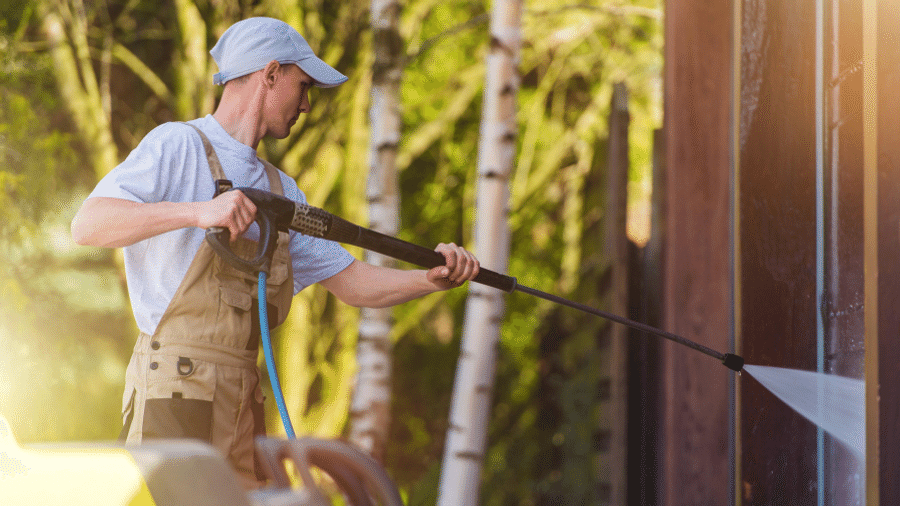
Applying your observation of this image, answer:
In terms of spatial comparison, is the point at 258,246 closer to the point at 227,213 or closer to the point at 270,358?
the point at 227,213

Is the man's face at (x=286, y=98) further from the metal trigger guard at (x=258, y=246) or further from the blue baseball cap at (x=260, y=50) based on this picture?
the metal trigger guard at (x=258, y=246)

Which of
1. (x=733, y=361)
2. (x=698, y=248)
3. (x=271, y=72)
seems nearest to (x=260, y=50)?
(x=271, y=72)

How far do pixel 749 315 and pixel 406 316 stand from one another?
22.4ft

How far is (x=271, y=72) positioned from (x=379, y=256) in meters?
2.67

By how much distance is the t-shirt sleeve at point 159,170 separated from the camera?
6.85 feet

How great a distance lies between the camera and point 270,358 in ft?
6.57

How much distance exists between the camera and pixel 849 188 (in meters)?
2.63

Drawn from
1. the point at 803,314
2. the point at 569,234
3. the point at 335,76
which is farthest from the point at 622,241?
the point at 569,234

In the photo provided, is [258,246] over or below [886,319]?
over

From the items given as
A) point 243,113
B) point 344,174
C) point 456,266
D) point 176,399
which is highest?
point 344,174

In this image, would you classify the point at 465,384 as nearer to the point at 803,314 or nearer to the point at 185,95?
the point at 803,314

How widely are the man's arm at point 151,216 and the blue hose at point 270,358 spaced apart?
0.50 feet

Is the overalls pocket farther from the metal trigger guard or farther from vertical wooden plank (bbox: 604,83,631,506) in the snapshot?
vertical wooden plank (bbox: 604,83,631,506)

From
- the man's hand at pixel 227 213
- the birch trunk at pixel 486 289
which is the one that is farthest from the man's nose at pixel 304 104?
the birch trunk at pixel 486 289
